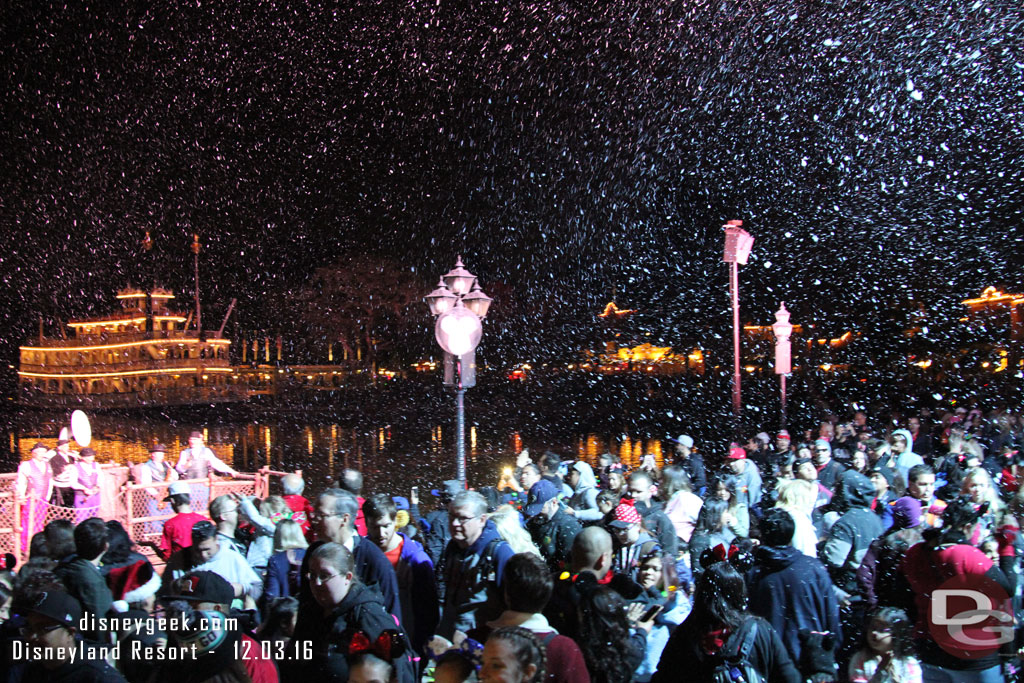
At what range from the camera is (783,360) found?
46.6 ft

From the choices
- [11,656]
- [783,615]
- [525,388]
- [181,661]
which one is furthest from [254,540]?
[525,388]

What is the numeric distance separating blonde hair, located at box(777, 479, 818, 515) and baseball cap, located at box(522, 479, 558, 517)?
6.31 feet

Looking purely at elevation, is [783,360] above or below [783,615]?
above

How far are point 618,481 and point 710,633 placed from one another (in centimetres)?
366

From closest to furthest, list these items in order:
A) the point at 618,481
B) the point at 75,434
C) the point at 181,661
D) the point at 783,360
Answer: the point at 181,661, the point at 618,481, the point at 75,434, the point at 783,360

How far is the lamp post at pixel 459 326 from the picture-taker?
8766 mm

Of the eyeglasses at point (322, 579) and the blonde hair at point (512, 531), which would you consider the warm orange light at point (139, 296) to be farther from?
the eyeglasses at point (322, 579)

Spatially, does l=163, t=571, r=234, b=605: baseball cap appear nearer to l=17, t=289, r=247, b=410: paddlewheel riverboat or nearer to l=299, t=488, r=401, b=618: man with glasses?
l=299, t=488, r=401, b=618: man with glasses

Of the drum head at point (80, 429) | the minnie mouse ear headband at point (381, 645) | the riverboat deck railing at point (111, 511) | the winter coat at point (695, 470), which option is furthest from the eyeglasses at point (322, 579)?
the drum head at point (80, 429)

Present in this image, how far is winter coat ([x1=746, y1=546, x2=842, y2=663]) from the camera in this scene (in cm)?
311

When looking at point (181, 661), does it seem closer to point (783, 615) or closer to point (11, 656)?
point (11, 656)

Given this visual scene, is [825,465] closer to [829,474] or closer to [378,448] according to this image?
[829,474]

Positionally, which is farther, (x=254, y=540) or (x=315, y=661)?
(x=254, y=540)

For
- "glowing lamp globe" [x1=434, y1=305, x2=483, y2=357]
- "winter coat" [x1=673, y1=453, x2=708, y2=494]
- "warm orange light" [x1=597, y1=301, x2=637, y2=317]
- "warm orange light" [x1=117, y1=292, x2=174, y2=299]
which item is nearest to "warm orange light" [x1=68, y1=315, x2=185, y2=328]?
"warm orange light" [x1=117, y1=292, x2=174, y2=299]
